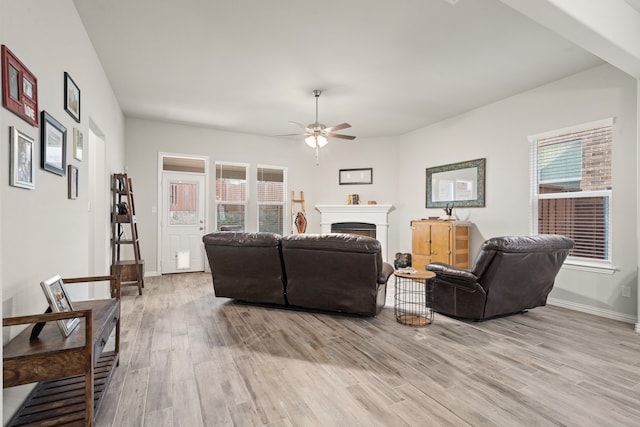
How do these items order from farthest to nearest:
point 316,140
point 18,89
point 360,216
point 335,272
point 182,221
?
point 360,216 < point 182,221 < point 316,140 < point 335,272 < point 18,89

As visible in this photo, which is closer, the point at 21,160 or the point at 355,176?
the point at 21,160

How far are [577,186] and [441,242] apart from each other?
6.38 feet

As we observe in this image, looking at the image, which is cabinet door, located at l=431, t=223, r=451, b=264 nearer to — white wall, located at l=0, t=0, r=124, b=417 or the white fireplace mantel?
the white fireplace mantel

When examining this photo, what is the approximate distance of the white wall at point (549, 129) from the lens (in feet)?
11.9

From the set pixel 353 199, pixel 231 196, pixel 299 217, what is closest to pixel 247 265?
pixel 231 196

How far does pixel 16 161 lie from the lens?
5.53ft

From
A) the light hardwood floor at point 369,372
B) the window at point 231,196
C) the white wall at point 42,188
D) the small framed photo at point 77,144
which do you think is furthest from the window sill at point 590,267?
the window at point 231,196

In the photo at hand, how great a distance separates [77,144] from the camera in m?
2.89

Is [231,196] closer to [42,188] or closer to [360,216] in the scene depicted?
[360,216]

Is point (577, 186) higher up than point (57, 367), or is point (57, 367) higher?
point (577, 186)

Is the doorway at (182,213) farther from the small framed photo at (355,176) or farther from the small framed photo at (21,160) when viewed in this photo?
the small framed photo at (21,160)

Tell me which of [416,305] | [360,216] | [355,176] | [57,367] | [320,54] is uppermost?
[320,54]

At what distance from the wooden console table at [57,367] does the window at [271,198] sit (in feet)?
17.6

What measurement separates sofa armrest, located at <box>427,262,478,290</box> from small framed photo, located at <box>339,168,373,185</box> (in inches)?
154
